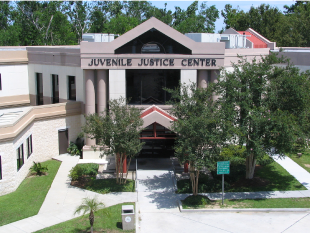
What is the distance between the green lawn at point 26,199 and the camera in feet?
66.0

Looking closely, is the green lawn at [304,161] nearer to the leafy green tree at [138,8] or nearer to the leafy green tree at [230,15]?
the leafy green tree at [230,15]

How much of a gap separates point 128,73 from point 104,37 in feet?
17.0

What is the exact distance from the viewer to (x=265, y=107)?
72.3ft

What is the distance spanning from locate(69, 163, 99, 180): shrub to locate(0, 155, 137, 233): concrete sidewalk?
617 millimetres

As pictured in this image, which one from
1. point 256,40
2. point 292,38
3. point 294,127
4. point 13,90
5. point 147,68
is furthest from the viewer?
point 292,38

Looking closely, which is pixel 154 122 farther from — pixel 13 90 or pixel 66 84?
pixel 13 90

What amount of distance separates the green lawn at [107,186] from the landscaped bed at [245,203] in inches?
157

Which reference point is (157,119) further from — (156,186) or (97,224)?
(97,224)

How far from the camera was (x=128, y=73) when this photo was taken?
95.0 ft

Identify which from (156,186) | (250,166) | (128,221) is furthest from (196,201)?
(250,166)

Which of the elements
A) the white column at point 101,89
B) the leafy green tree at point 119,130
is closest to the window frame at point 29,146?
the white column at point 101,89

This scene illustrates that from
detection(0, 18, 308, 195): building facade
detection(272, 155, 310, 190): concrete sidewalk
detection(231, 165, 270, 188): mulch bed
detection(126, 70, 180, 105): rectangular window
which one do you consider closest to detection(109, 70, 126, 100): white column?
detection(0, 18, 308, 195): building facade

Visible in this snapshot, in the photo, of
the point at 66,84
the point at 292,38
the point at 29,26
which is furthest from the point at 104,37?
the point at 29,26

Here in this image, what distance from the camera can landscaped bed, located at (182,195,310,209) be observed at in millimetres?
21156
